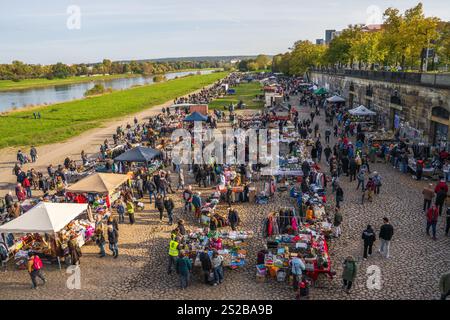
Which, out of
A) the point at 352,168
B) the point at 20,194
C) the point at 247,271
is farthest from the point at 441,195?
the point at 20,194

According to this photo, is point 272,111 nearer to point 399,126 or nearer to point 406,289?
point 399,126

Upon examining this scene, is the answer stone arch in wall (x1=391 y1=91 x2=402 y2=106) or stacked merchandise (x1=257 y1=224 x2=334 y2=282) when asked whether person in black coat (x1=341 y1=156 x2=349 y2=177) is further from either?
stone arch in wall (x1=391 y1=91 x2=402 y2=106)

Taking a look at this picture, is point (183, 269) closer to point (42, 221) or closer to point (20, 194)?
point (42, 221)

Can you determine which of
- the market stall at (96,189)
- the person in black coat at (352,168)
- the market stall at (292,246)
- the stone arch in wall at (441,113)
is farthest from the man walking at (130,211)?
the stone arch in wall at (441,113)

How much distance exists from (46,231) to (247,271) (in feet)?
19.8

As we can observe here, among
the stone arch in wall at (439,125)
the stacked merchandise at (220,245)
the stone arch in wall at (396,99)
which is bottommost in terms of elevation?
the stacked merchandise at (220,245)

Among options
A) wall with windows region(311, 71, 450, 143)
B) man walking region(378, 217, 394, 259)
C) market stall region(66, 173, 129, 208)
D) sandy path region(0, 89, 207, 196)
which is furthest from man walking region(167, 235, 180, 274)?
wall with windows region(311, 71, 450, 143)

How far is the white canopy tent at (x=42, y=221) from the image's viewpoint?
36.6ft

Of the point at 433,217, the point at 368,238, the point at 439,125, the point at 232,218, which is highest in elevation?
the point at 439,125

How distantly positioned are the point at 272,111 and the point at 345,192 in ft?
59.6

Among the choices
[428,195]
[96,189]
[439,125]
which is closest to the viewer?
[428,195]

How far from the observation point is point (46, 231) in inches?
437

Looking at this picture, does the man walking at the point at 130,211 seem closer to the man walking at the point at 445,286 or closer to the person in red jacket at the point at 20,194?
the person in red jacket at the point at 20,194

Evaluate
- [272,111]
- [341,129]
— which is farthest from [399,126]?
[272,111]
